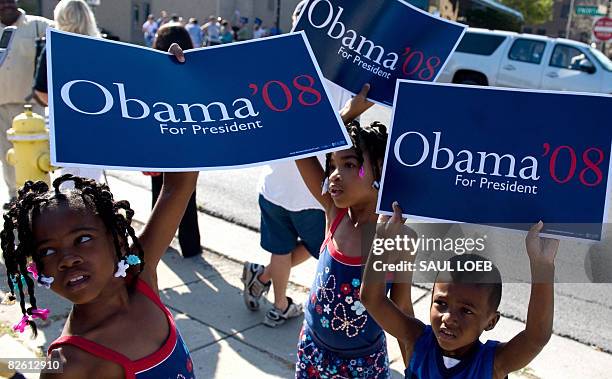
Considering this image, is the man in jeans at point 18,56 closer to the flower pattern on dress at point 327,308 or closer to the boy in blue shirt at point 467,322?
the flower pattern on dress at point 327,308

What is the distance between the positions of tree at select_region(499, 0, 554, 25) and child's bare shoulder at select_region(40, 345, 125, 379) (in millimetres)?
46085

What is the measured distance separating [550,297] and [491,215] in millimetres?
269

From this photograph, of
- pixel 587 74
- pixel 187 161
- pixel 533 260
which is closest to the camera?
pixel 533 260

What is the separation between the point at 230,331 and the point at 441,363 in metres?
2.13

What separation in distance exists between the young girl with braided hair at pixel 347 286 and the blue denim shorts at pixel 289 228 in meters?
1.15

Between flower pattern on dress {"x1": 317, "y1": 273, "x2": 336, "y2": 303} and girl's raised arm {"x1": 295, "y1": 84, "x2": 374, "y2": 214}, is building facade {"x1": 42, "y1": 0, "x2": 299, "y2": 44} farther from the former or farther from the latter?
flower pattern on dress {"x1": 317, "y1": 273, "x2": 336, "y2": 303}

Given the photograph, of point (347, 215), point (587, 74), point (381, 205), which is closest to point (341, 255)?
point (347, 215)

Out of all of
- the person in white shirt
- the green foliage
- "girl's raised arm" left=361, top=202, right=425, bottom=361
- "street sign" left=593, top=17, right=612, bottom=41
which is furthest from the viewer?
the green foliage

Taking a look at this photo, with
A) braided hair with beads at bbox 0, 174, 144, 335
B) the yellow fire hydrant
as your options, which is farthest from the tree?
braided hair with beads at bbox 0, 174, 144, 335

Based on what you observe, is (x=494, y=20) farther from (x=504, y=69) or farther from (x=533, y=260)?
(x=533, y=260)

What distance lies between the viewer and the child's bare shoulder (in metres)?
1.54

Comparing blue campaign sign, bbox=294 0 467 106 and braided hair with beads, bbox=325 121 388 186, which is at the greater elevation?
blue campaign sign, bbox=294 0 467 106

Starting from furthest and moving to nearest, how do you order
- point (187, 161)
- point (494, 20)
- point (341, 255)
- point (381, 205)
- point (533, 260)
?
1. point (494, 20)
2. point (341, 255)
3. point (381, 205)
4. point (187, 161)
5. point (533, 260)

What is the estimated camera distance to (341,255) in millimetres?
2379
